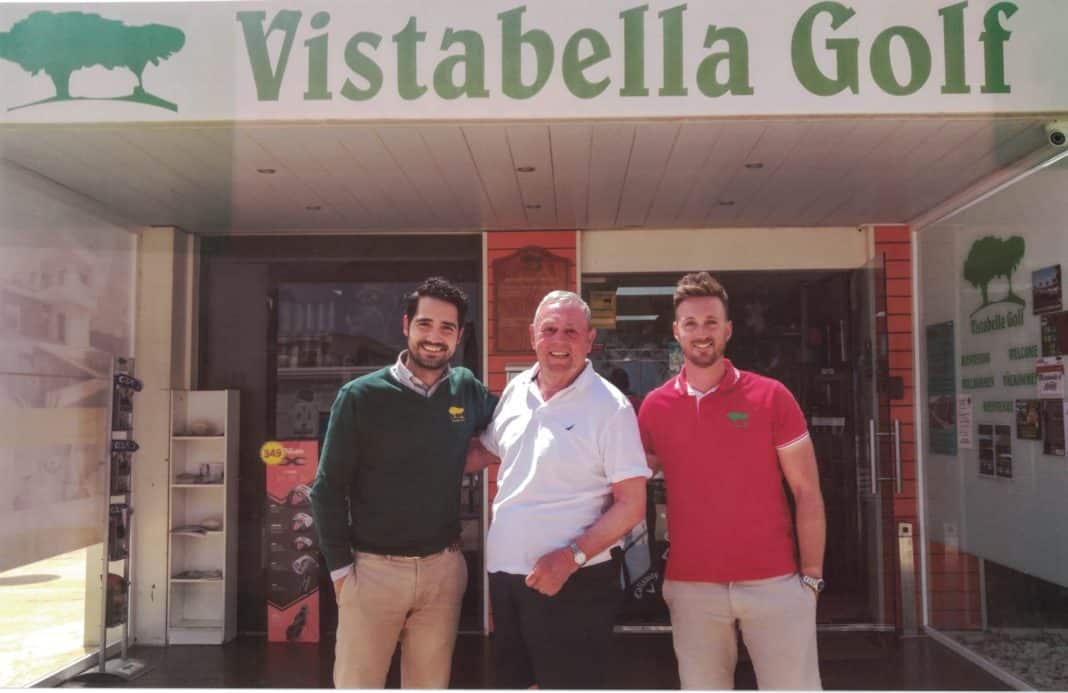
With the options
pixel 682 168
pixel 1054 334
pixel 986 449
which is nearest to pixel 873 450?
pixel 986 449

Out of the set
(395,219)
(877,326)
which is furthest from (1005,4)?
(395,219)

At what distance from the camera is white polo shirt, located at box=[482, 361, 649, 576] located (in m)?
2.57

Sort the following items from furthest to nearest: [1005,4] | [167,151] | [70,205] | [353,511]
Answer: [70,205]
[167,151]
[1005,4]
[353,511]

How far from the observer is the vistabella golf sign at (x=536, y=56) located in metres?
3.32

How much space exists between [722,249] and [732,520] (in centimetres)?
339

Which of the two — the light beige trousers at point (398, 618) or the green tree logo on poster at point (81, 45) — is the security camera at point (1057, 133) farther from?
the green tree logo on poster at point (81, 45)

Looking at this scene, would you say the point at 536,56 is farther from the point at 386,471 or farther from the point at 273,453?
the point at 273,453

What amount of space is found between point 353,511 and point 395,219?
9.45ft

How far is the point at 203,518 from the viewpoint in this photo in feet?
18.9

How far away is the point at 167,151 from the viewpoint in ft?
12.7

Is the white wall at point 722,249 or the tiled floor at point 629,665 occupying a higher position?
the white wall at point 722,249

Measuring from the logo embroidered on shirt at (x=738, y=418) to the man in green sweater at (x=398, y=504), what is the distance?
84 centimetres

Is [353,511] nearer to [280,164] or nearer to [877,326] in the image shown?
[280,164]

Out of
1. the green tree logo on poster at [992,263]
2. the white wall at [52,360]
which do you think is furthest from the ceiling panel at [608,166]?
the white wall at [52,360]
